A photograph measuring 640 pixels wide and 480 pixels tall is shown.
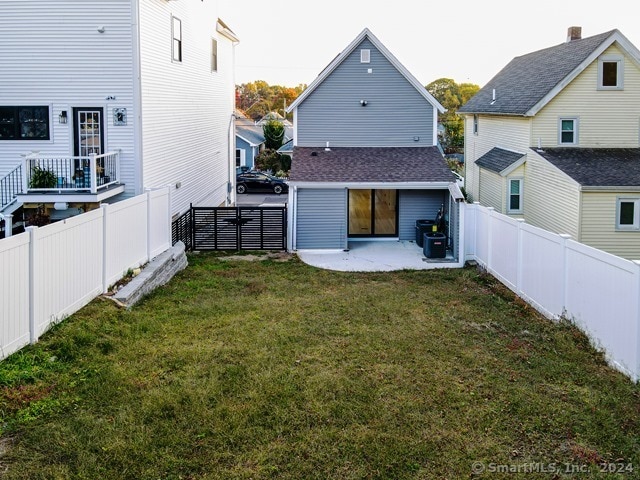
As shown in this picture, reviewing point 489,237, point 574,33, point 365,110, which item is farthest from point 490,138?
point 489,237

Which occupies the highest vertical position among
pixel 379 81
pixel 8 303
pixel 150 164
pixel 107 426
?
pixel 379 81

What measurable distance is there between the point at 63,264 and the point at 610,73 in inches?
760

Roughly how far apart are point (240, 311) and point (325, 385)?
4.04 meters

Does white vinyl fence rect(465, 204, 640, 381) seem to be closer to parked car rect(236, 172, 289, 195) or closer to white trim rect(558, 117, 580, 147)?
white trim rect(558, 117, 580, 147)

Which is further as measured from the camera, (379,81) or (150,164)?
(379,81)

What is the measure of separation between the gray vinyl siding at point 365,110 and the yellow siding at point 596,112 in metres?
4.36

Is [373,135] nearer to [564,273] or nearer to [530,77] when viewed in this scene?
[530,77]

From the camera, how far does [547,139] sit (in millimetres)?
22016

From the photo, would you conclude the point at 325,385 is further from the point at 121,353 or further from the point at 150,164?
the point at 150,164

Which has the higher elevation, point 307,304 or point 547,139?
point 547,139

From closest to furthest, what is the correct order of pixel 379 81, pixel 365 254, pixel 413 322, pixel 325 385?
1. pixel 325 385
2. pixel 413 322
3. pixel 365 254
4. pixel 379 81

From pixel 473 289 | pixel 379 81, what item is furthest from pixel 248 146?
pixel 473 289

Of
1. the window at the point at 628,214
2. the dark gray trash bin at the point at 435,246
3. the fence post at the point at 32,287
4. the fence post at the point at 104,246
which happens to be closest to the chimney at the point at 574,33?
the window at the point at 628,214

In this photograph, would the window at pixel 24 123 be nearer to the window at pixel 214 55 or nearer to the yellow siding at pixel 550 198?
the window at pixel 214 55
